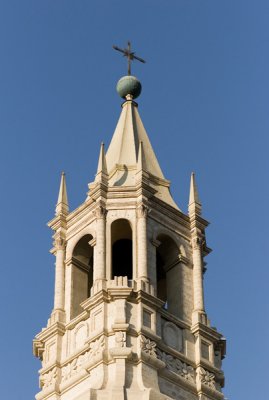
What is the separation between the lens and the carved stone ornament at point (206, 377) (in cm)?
4693

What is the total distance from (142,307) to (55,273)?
467cm

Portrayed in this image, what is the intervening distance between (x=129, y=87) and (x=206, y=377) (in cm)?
1330

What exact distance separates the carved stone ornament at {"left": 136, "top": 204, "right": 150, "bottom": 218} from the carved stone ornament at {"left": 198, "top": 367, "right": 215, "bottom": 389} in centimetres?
559

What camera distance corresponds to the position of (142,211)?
162ft

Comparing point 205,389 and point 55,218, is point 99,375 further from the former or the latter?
point 55,218

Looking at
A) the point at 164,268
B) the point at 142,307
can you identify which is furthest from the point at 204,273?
the point at 142,307

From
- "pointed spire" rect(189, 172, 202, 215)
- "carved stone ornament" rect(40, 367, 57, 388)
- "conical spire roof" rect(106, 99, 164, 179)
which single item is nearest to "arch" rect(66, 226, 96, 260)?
"conical spire roof" rect(106, 99, 164, 179)

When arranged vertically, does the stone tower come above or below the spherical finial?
below

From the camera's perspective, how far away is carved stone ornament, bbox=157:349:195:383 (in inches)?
1828

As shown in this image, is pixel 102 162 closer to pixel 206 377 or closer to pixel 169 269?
pixel 169 269

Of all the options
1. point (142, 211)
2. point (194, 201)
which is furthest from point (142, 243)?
point (194, 201)

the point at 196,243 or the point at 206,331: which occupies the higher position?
the point at 196,243

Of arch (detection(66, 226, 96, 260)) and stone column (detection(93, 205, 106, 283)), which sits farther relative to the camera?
arch (detection(66, 226, 96, 260))

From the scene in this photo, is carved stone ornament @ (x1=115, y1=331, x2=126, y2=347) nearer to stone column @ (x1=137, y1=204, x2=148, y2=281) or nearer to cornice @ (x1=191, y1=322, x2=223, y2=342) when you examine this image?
stone column @ (x1=137, y1=204, x2=148, y2=281)
